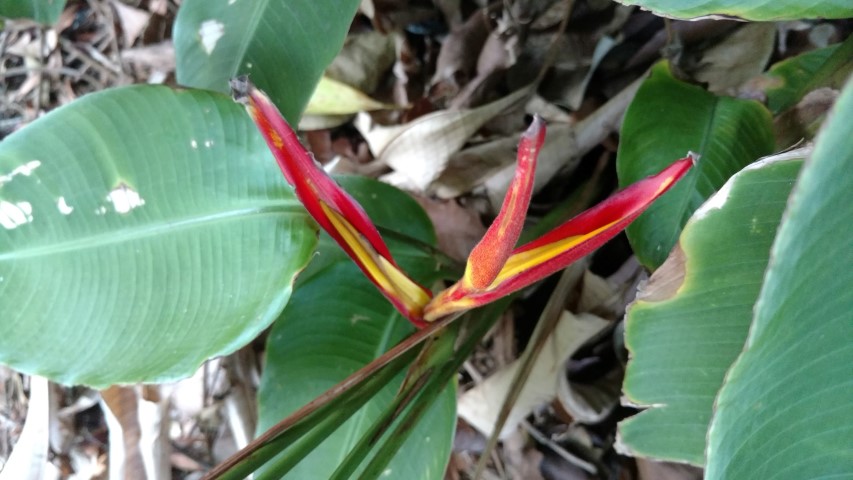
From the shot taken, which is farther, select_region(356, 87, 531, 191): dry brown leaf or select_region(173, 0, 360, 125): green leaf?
select_region(356, 87, 531, 191): dry brown leaf

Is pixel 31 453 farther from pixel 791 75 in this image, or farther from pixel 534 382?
pixel 791 75

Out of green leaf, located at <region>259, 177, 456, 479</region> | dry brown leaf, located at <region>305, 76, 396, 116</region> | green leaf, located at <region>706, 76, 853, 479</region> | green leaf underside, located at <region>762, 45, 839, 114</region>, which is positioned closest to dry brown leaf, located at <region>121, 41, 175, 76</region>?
dry brown leaf, located at <region>305, 76, 396, 116</region>

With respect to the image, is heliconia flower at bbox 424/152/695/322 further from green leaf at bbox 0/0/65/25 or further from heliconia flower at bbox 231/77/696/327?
green leaf at bbox 0/0/65/25

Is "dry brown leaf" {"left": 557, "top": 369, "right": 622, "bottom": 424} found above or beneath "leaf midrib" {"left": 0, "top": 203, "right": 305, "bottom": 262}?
beneath

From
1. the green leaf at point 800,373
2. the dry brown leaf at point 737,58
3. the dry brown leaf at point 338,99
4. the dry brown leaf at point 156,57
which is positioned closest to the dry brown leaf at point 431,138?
the dry brown leaf at point 338,99

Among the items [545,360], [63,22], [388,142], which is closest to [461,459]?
[545,360]

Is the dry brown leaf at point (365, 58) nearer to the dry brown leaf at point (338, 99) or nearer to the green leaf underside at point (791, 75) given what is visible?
the dry brown leaf at point (338, 99)

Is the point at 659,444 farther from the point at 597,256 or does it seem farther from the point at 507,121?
the point at 507,121

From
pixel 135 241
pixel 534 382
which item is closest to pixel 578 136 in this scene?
pixel 534 382
